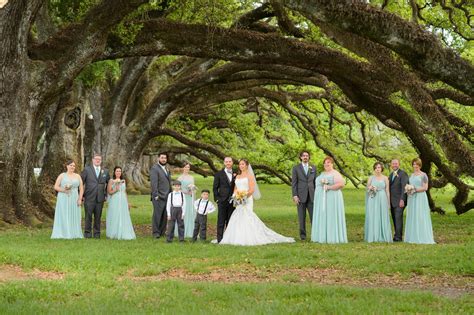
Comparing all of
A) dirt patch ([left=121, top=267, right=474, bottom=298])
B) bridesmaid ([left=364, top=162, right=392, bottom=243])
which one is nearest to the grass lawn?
dirt patch ([left=121, top=267, right=474, bottom=298])

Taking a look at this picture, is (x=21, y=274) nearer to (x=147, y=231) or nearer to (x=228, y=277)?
(x=228, y=277)

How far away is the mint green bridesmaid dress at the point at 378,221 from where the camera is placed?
58.5 ft

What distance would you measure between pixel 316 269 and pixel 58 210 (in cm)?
748

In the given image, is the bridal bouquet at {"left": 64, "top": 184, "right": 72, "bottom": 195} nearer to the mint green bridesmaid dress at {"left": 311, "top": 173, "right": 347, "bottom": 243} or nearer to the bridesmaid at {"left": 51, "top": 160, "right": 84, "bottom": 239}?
the bridesmaid at {"left": 51, "top": 160, "right": 84, "bottom": 239}

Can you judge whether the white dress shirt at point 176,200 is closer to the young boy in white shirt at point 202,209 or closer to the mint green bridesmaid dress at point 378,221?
the young boy in white shirt at point 202,209

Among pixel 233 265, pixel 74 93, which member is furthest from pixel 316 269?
pixel 74 93

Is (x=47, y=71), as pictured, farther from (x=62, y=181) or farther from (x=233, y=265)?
(x=233, y=265)

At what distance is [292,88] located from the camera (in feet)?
120

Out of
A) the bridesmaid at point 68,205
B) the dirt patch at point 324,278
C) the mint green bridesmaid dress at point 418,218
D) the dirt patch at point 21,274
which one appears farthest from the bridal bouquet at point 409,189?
the dirt patch at point 21,274

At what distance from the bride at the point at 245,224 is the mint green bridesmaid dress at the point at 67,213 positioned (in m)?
3.62

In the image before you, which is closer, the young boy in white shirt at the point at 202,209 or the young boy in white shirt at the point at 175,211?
the young boy in white shirt at the point at 175,211

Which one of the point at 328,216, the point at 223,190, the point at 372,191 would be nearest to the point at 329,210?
the point at 328,216

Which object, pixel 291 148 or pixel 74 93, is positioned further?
pixel 291 148

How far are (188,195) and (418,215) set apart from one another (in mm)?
5498
